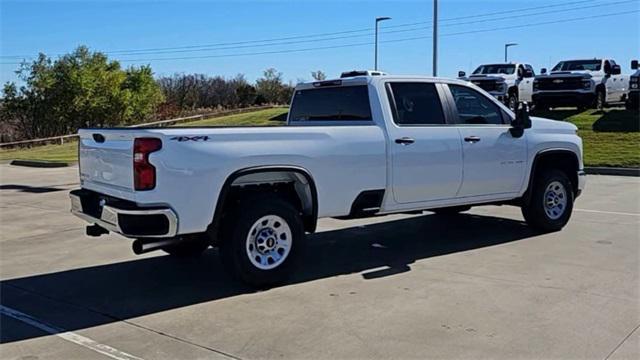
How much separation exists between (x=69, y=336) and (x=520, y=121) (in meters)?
5.74

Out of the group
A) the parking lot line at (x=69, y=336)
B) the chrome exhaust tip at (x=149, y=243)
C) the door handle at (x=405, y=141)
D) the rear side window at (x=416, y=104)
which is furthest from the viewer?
the rear side window at (x=416, y=104)

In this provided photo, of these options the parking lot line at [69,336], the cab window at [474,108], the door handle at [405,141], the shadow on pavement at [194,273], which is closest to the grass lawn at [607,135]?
the shadow on pavement at [194,273]

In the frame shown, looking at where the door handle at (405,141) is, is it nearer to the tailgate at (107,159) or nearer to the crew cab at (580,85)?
the tailgate at (107,159)

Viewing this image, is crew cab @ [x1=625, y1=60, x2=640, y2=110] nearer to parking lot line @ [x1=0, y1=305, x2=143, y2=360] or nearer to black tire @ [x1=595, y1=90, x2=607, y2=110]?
black tire @ [x1=595, y1=90, x2=607, y2=110]

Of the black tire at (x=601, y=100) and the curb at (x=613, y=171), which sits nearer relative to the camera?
the curb at (x=613, y=171)

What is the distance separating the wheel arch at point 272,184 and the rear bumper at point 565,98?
63.0 feet

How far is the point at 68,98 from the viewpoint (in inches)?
1563

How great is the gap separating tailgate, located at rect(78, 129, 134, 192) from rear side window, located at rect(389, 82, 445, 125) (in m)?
2.89

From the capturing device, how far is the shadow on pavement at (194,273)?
5.60m

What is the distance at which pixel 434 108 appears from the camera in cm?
752

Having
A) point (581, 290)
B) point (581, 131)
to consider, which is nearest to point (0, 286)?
point (581, 290)

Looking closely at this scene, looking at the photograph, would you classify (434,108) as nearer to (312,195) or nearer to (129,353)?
(312,195)

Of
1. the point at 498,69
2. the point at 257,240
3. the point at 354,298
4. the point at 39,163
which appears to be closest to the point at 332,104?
the point at 257,240

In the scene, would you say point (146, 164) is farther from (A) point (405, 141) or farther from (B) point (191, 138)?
(A) point (405, 141)
